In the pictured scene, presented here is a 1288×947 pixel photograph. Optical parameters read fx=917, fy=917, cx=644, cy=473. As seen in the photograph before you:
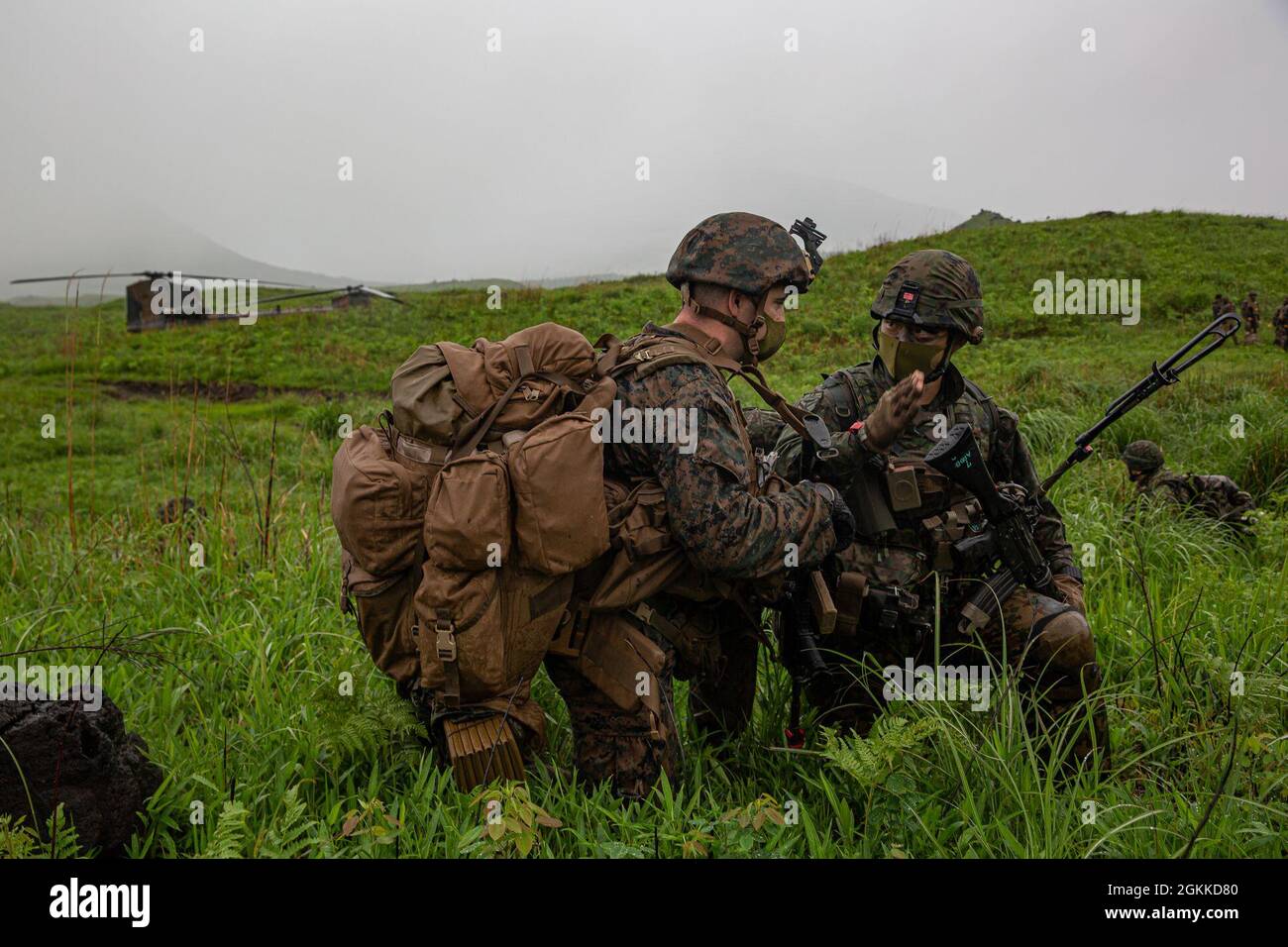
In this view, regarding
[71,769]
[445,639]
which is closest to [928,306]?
[445,639]

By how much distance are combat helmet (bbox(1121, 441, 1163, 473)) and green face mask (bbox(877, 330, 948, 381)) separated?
11.8 feet

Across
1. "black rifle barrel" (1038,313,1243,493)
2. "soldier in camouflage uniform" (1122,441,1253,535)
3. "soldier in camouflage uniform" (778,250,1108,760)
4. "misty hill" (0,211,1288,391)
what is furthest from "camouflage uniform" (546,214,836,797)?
"misty hill" (0,211,1288,391)

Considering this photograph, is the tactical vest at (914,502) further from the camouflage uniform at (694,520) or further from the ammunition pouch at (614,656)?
the ammunition pouch at (614,656)

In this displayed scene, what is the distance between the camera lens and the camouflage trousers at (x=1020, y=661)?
346 cm

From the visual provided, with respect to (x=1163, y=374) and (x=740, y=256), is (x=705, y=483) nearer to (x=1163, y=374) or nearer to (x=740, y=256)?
(x=740, y=256)

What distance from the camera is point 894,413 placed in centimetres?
323

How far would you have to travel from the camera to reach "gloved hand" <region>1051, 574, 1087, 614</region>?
3.77 metres

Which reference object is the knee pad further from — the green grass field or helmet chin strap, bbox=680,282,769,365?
helmet chin strap, bbox=680,282,769,365

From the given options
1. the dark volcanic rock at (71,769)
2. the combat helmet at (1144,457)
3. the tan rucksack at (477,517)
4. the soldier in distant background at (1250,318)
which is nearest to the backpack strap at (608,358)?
the tan rucksack at (477,517)

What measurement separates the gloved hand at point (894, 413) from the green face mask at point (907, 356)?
46 cm

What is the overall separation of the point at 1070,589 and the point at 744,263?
6.45 feet

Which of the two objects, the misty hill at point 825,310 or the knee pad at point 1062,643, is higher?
the misty hill at point 825,310
